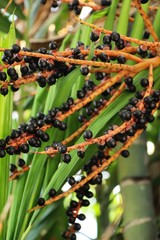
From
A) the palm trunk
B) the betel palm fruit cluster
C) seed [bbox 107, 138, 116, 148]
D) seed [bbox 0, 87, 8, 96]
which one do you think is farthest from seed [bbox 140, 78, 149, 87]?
the palm trunk

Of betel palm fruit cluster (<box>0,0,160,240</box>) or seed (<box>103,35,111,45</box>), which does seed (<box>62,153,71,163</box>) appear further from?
seed (<box>103,35,111,45</box>)

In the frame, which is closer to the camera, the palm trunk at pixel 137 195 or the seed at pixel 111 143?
the seed at pixel 111 143

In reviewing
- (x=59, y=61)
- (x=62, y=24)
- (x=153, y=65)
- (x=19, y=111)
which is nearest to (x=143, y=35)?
(x=153, y=65)

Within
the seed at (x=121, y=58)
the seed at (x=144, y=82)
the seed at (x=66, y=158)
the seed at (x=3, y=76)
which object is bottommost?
the seed at (x=66, y=158)

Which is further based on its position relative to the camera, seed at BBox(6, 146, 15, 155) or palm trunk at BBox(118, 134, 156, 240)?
palm trunk at BBox(118, 134, 156, 240)

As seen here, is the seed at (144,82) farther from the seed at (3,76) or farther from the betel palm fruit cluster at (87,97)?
the seed at (3,76)

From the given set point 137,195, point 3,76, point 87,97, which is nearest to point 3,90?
point 3,76

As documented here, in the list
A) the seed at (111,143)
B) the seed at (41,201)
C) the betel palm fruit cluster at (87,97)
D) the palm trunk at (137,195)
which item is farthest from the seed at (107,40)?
the palm trunk at (137,195)
